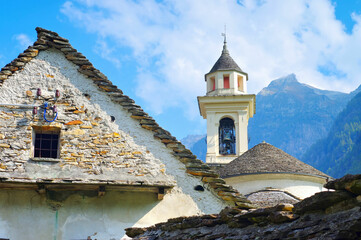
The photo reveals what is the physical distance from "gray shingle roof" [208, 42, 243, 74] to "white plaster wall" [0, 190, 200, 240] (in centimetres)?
2595

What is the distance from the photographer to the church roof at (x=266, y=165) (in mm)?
20250

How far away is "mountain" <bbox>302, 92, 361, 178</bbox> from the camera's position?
10856 centimetres

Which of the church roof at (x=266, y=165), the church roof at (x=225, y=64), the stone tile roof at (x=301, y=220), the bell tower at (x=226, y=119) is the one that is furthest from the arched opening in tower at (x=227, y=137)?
the stone tile roof at (x=301, y=220)

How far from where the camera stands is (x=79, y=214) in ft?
39.3

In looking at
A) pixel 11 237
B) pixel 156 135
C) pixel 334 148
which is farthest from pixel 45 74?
pixel 334 148

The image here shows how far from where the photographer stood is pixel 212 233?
22.6 feet

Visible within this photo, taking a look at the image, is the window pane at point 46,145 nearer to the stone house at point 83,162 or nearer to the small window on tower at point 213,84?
the stone house at point 83,162

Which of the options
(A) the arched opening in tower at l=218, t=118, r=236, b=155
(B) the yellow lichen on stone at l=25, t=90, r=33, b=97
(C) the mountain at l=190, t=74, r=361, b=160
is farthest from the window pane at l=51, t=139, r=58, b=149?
(C) the mountain at l=190, t=74, r=361, b=160

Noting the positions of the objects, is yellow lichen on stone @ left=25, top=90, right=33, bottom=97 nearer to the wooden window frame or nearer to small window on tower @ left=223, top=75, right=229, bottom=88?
the wooden window frame

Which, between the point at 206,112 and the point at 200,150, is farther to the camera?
the point at 200,150

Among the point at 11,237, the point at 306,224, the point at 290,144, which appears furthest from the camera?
the point at 290,144

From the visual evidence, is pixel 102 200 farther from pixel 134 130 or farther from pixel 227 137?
pixel 227 137

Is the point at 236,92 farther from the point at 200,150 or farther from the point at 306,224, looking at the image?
the point at 200,150

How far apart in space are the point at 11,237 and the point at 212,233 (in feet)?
19.7
